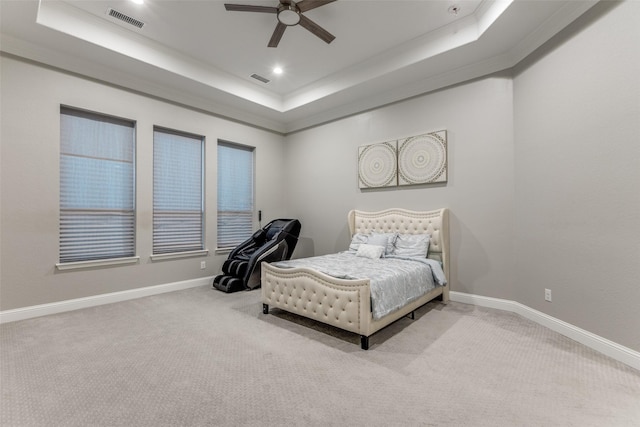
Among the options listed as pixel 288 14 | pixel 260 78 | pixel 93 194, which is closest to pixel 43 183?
pixel 93 194

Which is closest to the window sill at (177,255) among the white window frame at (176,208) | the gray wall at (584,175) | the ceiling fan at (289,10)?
the white window frame at (176,208)

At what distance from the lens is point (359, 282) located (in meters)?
2.56

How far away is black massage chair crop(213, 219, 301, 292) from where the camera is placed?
4.44 m

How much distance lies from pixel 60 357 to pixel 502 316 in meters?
4.40

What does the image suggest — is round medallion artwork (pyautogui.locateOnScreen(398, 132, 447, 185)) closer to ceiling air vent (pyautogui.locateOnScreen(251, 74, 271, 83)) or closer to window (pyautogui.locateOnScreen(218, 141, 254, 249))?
ceiling air vent (pyautogui.locateOnScreen(251, 74, 271, 83))

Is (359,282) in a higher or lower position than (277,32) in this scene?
lower

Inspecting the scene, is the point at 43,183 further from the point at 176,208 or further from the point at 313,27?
the point at 313,27

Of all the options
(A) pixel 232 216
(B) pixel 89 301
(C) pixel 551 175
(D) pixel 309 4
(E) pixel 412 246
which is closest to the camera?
(D) pixel 309 4

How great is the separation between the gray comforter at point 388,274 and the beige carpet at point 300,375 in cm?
36

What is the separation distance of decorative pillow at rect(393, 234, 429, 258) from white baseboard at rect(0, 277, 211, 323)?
10.7 ft

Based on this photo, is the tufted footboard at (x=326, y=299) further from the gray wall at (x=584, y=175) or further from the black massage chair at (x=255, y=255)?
the gray wall at (x=584, y=175)

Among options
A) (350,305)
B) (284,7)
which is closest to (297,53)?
(284,7)

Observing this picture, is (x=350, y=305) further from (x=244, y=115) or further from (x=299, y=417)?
(x=244, y=115)

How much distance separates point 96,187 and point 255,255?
2314 millimetres
